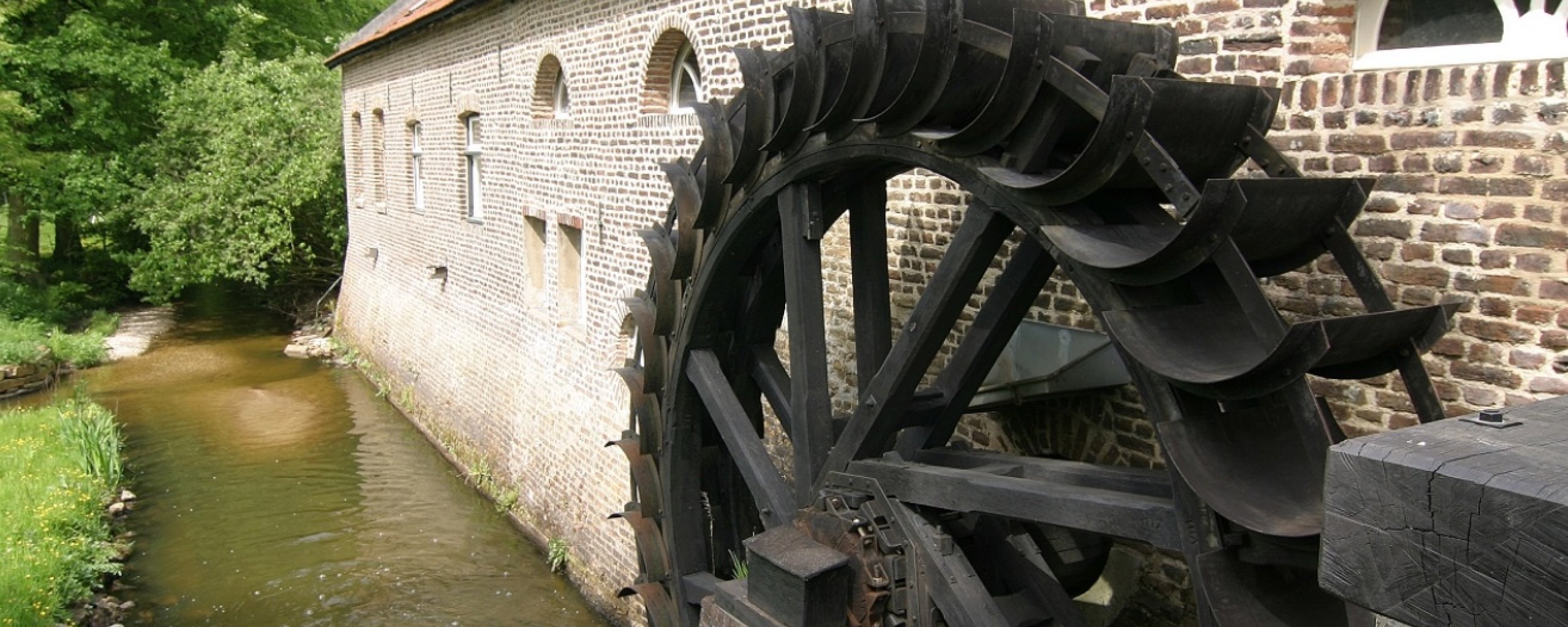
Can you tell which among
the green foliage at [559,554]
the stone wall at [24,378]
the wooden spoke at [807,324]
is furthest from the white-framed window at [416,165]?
the wooden spoke at [807,324]

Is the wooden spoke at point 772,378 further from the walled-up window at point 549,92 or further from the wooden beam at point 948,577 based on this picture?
the walled-up window at point 549,92

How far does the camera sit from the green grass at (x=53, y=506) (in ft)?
24.7

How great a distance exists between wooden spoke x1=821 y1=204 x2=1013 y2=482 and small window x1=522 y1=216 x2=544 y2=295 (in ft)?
22.0

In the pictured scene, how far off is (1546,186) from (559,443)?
25.1 ft

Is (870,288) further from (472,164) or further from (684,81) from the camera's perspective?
(472,164)

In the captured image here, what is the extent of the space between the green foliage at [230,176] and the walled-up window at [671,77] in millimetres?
12837

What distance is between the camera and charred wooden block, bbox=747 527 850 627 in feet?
12.1

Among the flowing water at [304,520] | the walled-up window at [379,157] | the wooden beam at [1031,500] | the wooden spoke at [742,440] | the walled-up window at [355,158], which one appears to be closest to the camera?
the wooden beam at [1031,500]

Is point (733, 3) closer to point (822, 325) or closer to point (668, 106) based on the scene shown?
point (668, 106)

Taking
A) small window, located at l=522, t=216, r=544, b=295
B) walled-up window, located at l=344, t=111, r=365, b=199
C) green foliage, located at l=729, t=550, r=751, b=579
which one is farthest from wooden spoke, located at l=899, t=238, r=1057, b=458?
walled-up window, located at l=344, t=111, r=365, b=199

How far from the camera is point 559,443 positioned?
9.41m

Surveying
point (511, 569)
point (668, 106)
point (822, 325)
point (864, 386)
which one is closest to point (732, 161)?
point (822, 325)

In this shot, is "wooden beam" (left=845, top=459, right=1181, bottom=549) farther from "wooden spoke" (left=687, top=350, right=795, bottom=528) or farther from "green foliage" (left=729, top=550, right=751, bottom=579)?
"green foliage" (left=729, top=550, right=751, bottom=579)

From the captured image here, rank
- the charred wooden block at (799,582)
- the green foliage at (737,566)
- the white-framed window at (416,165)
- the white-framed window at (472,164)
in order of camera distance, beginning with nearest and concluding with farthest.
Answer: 1. the charred wooden block at (799,582)
2. the green foliage at (737,566)
3. the white-framed window at (472,164)
4. the white-framed window at (416,165)
